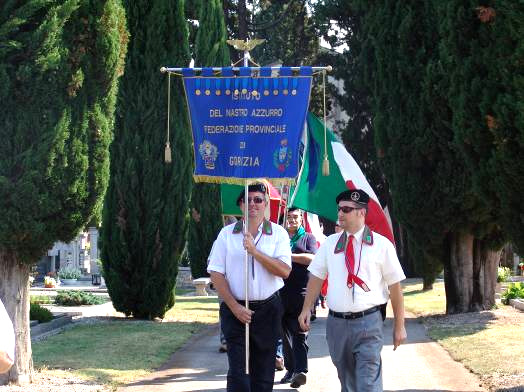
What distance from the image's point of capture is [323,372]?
12.7 m

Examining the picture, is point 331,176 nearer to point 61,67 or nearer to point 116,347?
point 61,67

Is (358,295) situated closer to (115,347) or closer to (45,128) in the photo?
(45,128)

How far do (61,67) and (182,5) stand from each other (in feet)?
32.9

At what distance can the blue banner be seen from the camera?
9.14 metres

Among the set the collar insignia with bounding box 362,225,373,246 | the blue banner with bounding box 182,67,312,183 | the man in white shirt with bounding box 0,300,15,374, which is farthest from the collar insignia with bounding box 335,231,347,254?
the man in white shirt with bounding box 0,300,15,374

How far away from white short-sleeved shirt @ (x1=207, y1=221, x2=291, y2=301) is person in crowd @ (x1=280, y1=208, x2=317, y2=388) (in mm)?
2628

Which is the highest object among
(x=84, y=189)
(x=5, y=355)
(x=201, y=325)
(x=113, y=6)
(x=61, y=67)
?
(x=113, y=6)

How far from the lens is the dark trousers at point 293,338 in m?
11.2

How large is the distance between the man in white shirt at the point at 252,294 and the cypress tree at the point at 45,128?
10.6 ft

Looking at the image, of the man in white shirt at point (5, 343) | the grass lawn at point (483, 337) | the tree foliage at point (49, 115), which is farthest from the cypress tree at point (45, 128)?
the man in white shirt at point (5, 343)

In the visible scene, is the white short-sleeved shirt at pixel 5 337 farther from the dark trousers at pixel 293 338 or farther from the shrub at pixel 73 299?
the shrub at pixel 73 299

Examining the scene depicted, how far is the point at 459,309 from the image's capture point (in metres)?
21.1

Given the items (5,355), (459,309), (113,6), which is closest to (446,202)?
(459,309)

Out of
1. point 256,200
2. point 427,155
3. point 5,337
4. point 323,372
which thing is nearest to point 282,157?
point 256,200
